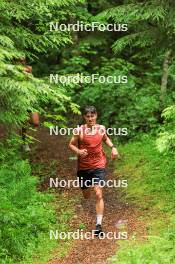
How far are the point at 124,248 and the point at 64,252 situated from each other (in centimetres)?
127

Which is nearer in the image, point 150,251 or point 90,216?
point 150,251

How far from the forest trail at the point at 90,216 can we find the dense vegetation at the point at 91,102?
1.59 feet

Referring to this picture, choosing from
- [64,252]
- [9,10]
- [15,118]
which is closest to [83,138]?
[15,118]

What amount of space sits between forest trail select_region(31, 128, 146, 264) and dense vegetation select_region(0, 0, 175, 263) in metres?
0.49

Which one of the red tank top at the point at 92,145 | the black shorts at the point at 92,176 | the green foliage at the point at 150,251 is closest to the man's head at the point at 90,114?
the red tank top at the point at 92,145

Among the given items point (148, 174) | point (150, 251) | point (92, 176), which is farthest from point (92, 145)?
point (148, 174)

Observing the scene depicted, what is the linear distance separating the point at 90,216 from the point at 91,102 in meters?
7.96

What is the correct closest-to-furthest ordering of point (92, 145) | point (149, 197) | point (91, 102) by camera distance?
1. point (92, 145)
2. point (149, 197)
3. point (91, 102)

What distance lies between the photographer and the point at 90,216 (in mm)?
11594

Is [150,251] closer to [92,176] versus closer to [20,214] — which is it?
[92,176]

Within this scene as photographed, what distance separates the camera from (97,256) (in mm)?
9320

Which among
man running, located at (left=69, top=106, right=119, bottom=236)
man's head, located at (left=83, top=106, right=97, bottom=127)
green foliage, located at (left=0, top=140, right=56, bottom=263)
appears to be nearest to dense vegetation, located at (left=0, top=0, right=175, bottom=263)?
green foliage, located at (left=0, top=140, right=56, bottom=263)

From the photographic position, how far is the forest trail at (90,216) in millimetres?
9492

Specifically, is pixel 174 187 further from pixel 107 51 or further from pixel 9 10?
pixel 107 51
